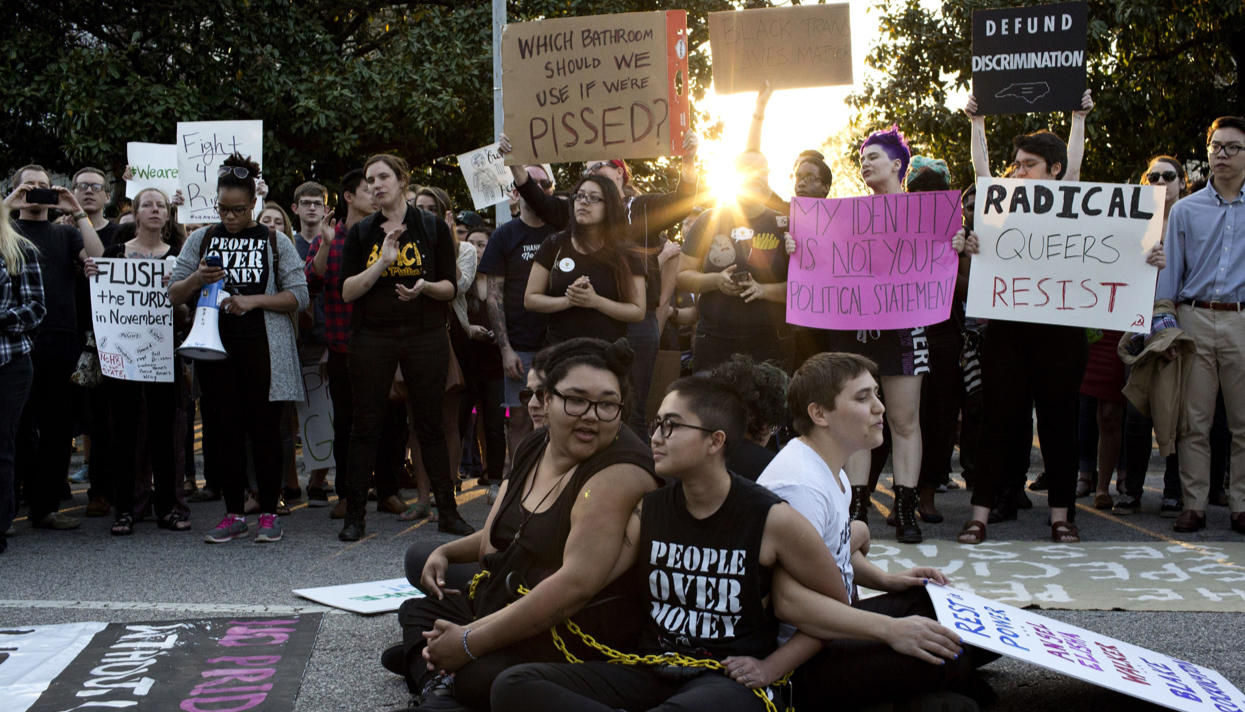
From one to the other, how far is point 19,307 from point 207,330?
0.97m

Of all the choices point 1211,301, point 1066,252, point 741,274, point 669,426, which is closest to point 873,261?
point 741,274

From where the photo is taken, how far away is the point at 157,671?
4.17 metres

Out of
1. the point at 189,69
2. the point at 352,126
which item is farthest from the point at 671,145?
the point at 189,69

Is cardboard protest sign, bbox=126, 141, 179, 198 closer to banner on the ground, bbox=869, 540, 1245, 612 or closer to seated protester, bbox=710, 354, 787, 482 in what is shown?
banner on the ground, bbox=869, 540, 1245, 612

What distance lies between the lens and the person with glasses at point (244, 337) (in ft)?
22.5

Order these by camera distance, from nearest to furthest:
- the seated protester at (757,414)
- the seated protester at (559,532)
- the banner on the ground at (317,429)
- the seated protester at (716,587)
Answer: the seated protester at (716,587) < the seated protester at (559,532) < the seated protester at (757,414) < the banner on the ground at (317,429)

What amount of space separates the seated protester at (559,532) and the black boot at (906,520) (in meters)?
3.16

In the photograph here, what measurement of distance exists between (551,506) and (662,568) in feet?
1.38

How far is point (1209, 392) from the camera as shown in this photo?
704 cm

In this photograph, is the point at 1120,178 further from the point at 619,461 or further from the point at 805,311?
the point at 619,461

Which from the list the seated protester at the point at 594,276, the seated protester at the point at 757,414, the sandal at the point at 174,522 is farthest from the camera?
the sandal at the point at 174,522

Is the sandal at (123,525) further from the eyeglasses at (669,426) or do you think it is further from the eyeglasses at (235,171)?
the eyeglasses at (669,426)

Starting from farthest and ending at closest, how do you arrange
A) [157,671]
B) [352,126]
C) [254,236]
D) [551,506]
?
[352,126], [254,236], [157,671], [551,506]

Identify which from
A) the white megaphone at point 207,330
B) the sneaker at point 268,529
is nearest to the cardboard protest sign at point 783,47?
the white megaphone at point 207,330
